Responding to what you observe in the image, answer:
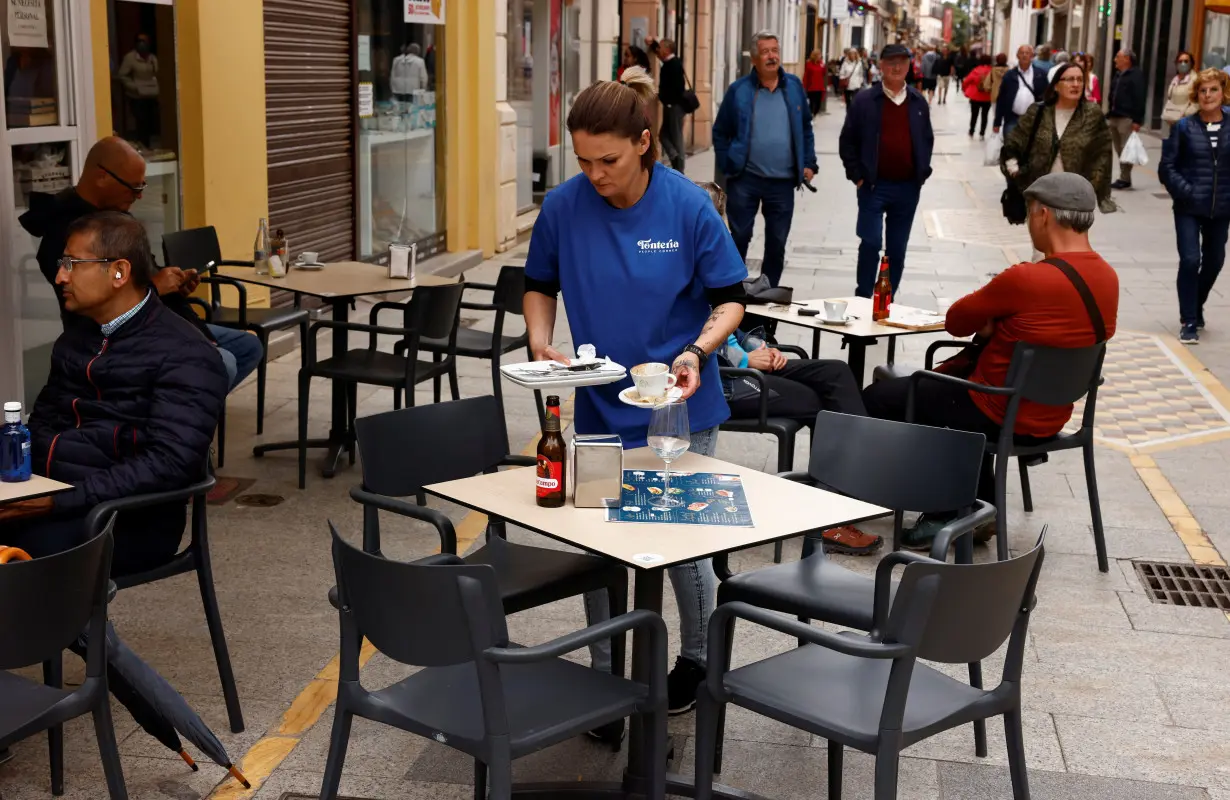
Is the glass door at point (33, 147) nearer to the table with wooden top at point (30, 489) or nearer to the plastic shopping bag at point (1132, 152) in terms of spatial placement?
the table with wooden top at point (30, 489)

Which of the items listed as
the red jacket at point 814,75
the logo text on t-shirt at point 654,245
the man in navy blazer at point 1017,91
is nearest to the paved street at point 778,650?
the logo text on t-shirt at point 654,245

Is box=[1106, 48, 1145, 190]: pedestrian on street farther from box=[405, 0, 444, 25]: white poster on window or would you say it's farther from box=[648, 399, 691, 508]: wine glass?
box=[648, 399, 691, 508]: wine glass

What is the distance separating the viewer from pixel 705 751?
341cm

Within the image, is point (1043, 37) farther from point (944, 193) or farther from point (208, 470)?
point (208, 470)

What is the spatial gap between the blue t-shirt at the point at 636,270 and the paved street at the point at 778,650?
2.11ft

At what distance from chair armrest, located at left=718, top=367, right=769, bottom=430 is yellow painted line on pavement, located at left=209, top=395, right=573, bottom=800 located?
1.81 metres

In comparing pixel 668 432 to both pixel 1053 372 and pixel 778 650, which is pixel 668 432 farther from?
pixel 1053 372

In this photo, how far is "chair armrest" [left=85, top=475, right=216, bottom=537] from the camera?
3.81 m

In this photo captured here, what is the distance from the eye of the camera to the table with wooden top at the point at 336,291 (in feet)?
23.1

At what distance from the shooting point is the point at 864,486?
434 centimetres

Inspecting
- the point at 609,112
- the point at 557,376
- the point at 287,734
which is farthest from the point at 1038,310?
the point at 287,734

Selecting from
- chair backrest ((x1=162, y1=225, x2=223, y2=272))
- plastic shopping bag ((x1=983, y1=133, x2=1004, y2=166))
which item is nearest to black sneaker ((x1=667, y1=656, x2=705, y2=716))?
chair backrest ((x1=162, y1=225, x2=223, y2=272))

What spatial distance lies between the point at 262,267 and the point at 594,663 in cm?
373

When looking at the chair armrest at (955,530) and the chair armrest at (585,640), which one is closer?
the chair armrest at (585,640)
